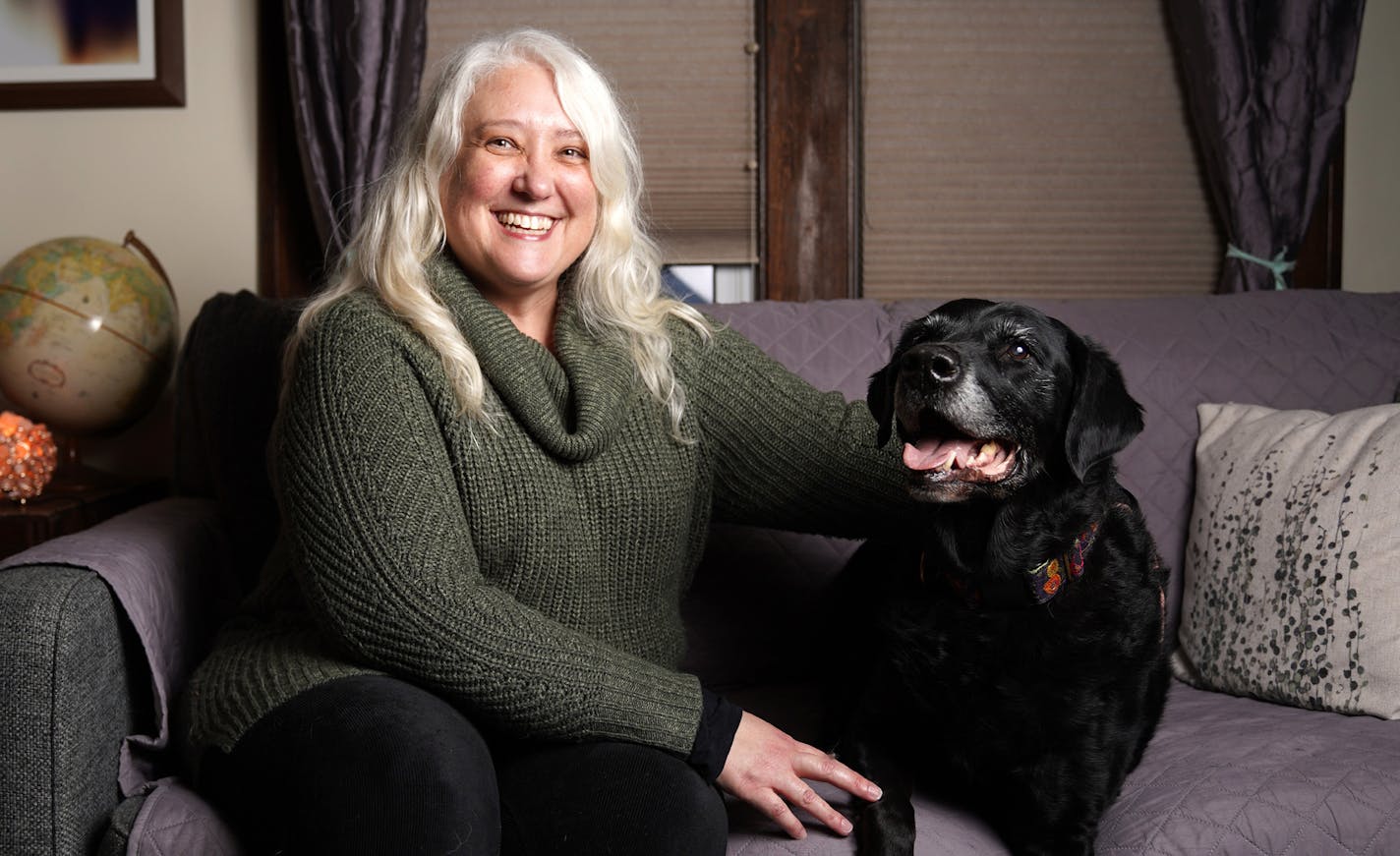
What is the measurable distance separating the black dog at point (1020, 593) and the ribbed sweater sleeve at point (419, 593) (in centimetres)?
30

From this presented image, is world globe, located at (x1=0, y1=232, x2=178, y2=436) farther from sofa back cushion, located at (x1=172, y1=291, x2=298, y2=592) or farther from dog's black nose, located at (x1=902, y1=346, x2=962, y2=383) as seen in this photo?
dog's black nose, located at (x1=902, y1=346, x2=962, y2=383)

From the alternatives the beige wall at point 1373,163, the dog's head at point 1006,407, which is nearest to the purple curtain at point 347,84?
the dog's head at point 1006,407

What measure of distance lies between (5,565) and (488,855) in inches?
29.0

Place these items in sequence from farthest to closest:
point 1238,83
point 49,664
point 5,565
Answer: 1. point 1238,83
2. point 5,565
3. point 49,664

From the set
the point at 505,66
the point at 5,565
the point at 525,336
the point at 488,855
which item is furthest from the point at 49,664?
the point at 505,66

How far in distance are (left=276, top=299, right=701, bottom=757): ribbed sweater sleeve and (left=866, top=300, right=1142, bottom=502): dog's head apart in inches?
15.3

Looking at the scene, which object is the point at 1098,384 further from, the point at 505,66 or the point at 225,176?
the point at 225,176

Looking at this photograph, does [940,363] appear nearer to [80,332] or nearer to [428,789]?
[428,789]

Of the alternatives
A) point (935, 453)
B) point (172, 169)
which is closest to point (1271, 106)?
point (935, 453)

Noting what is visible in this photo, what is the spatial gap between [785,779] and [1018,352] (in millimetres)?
545

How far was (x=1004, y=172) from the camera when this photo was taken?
2703 millimetres

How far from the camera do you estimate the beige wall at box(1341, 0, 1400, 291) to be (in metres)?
2.62

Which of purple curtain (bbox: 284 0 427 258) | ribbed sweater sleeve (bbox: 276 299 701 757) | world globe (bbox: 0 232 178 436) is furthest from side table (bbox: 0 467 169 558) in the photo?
ribbed sweater sleeve (bbox: 276 299 701 757)

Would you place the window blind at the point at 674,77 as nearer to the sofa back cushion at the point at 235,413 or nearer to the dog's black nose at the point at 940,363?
the sofa back cushion at the point at 235,413
